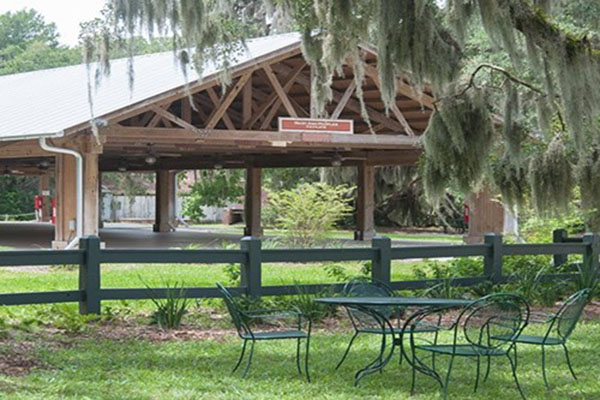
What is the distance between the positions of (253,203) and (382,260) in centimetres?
1522

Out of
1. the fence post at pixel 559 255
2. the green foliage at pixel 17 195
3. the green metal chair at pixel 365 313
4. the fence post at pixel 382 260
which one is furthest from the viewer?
the green foliage at pixel 17 195

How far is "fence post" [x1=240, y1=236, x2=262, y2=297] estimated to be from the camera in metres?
10.4

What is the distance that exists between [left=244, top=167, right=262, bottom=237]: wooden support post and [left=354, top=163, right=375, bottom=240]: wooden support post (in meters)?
2.63

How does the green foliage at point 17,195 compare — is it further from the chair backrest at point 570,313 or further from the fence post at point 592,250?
the chair backrest at point 570,313

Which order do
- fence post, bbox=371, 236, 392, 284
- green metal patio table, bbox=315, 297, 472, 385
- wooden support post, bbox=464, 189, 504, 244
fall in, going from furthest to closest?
wooden support post, bbox=464, 189, 504, 244, fence post, bbox=371, 236, 392, 284, green metal patio table, bbox=315, 297, 472, 385

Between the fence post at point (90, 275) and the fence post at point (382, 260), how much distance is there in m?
3.13

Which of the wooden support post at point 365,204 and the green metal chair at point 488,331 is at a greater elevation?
the wooden support post at point 365,204

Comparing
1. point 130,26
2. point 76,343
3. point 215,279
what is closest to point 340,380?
point 76,343

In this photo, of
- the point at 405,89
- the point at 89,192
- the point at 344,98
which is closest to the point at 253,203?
the point at 344,98

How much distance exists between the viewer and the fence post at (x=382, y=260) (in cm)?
1117

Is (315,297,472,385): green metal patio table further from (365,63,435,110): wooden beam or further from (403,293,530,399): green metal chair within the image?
(365,63,435,110): wooden beam

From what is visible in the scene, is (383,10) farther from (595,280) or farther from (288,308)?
(595,280)

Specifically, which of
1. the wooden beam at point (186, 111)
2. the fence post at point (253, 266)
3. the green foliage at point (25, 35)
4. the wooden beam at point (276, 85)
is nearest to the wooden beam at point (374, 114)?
the wooden beam at point (276, 85)

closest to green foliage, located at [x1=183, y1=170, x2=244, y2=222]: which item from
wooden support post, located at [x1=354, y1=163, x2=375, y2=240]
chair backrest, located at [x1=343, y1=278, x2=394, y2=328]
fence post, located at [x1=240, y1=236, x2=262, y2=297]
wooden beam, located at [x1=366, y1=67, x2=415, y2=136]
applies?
wooden support post, located at [x1=354, y1=163, x2=375, y2=240]
